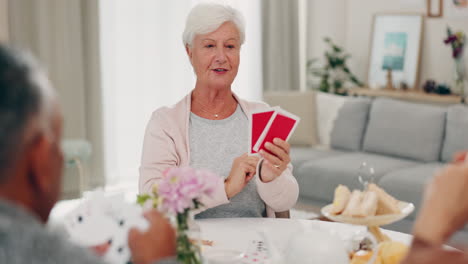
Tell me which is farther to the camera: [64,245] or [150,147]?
[150,147]

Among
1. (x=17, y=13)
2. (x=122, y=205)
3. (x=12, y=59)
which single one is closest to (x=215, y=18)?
(x=122, y=205)

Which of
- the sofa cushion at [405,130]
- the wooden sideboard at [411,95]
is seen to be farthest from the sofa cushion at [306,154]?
the wooden sideboard at [411,95]

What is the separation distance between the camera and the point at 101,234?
131cm

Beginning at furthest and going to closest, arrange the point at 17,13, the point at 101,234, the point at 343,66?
the point at 343,66 → the point at 17,13 → the point at 101,234

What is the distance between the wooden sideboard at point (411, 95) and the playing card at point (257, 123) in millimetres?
3829

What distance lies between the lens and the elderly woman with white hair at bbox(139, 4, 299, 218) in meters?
2.12

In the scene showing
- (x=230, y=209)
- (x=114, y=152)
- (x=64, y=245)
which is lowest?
(x=114, y=152)

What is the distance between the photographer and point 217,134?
229 cm

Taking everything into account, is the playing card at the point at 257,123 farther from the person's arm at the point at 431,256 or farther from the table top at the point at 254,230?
the person's arm at the point at 431,256

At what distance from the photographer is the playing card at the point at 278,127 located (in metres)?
1.88

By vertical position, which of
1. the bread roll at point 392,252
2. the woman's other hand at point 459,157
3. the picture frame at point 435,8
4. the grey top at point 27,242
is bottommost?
the bread roll at point 392,252

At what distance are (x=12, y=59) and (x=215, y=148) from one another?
1.43 m

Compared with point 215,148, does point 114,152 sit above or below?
below

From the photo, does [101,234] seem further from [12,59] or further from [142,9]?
[142,9]
